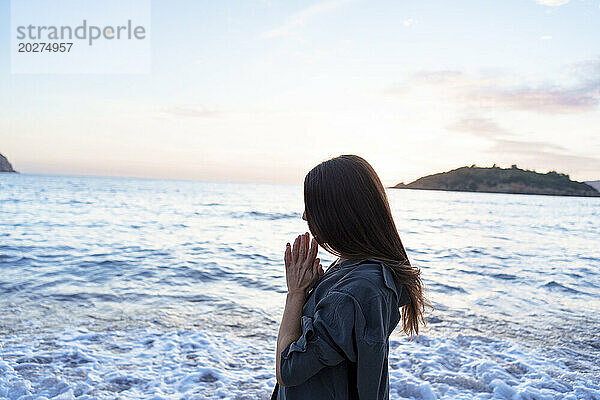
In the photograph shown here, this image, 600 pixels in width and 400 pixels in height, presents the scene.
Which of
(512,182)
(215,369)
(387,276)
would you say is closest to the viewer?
(387,276)

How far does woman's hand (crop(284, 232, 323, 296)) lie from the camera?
183 centimetres

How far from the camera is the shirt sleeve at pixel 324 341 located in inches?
62.7

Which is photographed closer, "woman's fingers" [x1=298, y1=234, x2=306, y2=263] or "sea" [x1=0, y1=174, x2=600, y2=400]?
"woman's fingers" [x1=298, y1=234, x2=306, y2=263]

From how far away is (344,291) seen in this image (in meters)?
1.62

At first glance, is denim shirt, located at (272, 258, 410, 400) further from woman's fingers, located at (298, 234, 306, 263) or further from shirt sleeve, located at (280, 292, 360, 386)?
woman's fingers, located at (298, 234, 306, 263)

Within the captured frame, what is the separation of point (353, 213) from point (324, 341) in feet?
1.63

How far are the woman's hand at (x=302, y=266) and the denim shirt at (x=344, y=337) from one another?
0.05 metres

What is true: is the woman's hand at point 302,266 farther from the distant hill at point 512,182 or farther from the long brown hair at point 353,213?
the distant hill at point 512,182

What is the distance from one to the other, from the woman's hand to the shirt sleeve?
178 mm

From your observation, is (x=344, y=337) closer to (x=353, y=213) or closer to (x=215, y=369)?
(x=353, y=213)

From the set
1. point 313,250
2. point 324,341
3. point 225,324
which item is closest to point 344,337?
point 324,341

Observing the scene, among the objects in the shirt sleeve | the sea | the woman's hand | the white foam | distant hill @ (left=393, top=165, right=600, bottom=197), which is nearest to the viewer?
the shirt sleeve

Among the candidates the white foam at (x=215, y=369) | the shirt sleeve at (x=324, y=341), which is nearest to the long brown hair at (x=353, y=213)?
the shirt sleeve at (x=324, y=341)

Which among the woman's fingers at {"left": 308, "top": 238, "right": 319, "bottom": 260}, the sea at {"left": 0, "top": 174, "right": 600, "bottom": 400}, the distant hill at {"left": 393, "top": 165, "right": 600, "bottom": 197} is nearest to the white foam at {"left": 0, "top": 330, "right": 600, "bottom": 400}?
the sea at {"left": 0, "top": 174, "right": 600, "bottom": 400}
